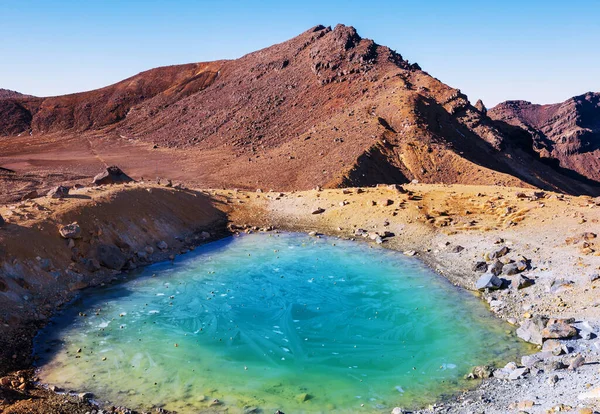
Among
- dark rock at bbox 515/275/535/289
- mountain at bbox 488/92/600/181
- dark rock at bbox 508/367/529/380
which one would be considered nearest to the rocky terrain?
dark rock at bbox 508/367/529/380

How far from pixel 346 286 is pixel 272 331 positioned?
442cm

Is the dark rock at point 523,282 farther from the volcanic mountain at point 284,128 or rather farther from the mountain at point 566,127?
the mountain at point 566,127

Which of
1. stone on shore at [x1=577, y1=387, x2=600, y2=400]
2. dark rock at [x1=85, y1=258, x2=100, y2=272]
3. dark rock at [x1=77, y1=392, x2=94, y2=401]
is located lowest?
dark rock at [x1=77, y1=392, x2=94, y2=401]

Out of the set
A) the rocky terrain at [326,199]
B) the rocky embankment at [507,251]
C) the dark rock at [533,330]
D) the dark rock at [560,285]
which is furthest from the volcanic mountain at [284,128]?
the dark rock at [533,330]

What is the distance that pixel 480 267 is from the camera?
61.6 feet

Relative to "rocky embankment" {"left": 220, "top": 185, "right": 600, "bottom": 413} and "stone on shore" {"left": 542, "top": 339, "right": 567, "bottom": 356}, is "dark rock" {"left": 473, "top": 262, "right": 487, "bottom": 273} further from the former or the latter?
"stone on shore" {"left": 542, "top": 339, "right": 567, "bottom": 356}

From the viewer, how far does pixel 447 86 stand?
50406 millimetres

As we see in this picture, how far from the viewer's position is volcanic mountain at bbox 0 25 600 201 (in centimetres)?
3888

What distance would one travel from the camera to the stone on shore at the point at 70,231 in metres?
18.3

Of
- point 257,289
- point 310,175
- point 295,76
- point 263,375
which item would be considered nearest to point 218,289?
point 257,289

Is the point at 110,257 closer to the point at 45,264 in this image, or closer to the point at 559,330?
the point at 45,264

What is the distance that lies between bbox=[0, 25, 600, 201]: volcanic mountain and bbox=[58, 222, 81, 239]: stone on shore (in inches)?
760

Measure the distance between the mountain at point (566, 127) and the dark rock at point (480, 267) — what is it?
51672 mm

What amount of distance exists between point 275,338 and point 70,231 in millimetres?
9316
